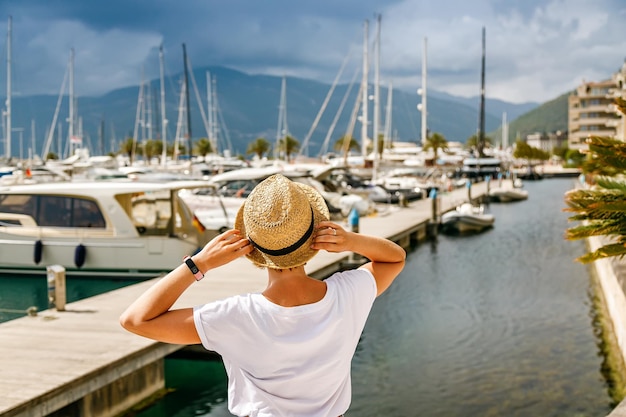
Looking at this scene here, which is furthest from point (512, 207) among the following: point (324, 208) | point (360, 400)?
point (324, 208)

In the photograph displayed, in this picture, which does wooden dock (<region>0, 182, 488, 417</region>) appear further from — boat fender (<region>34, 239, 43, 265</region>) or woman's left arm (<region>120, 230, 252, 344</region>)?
boat fender (<region>34, 239, 43, 265</region>)

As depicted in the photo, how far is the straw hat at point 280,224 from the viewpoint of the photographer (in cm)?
263

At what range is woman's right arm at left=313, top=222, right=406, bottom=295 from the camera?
2.72 meters

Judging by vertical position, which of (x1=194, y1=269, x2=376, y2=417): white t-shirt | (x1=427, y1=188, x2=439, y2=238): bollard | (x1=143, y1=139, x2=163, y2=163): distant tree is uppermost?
(x1=143, y1=139, x2=163, y2=163): distant tree

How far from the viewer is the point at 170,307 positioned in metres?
2.64

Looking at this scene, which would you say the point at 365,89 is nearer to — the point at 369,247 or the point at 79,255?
the point at 79,255

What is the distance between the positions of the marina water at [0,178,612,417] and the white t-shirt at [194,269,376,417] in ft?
22.5

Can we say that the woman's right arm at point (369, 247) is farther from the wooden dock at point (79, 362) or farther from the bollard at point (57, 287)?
the bollard at point (57, 287)

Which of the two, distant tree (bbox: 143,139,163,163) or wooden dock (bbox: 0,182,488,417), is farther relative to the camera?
distant tree (bbox: 143,139,163,163)

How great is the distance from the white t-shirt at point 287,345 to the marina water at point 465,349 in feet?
22.5

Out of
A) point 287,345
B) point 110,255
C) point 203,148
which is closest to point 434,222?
point 110,255

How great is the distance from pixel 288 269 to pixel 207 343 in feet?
1.25

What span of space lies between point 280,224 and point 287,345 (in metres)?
0.44

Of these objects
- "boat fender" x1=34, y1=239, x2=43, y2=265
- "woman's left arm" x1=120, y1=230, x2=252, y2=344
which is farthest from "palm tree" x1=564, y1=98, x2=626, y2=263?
"boat fender" x1=34, y1=239, x2=43, y2=265
